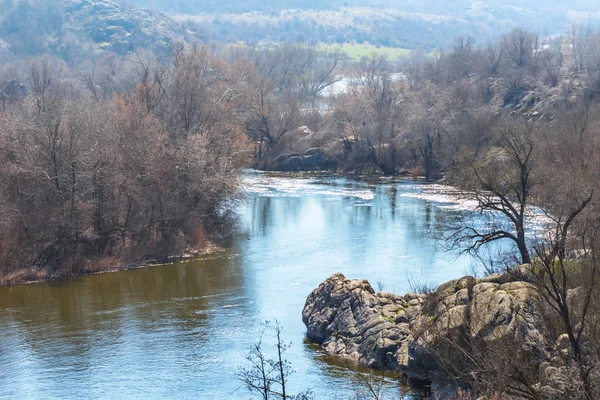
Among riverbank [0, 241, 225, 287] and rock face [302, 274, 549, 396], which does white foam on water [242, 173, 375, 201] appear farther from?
rock face [302, 274, 549, 396]

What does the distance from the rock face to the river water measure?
888 mm

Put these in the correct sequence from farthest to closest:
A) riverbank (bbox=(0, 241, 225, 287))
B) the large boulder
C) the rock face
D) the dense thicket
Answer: the dense thicket
riverbank (bbox=(0, 241, 225, 287))
the large boulder
the rock face

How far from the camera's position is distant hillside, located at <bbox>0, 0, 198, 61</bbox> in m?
154

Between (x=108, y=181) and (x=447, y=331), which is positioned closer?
(x=447, y=331)

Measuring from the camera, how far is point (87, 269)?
35219mm

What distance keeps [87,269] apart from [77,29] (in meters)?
142

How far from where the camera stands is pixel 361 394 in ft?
66.5

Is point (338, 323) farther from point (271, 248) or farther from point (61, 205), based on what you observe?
point (61, 205)

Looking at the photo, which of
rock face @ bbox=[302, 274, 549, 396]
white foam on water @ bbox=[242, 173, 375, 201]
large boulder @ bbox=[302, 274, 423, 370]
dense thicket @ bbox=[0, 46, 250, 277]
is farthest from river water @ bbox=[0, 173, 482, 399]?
white foam on water @ bbox=[242, 173, 375, 201]

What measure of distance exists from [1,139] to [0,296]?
9508 millimetres

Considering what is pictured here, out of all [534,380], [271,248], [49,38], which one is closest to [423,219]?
[271,248]

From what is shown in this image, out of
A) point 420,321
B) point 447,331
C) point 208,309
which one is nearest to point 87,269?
point 208,309

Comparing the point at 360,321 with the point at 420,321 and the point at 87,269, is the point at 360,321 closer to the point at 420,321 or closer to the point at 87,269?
the point at 420,321

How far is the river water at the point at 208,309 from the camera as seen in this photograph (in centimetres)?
2198
